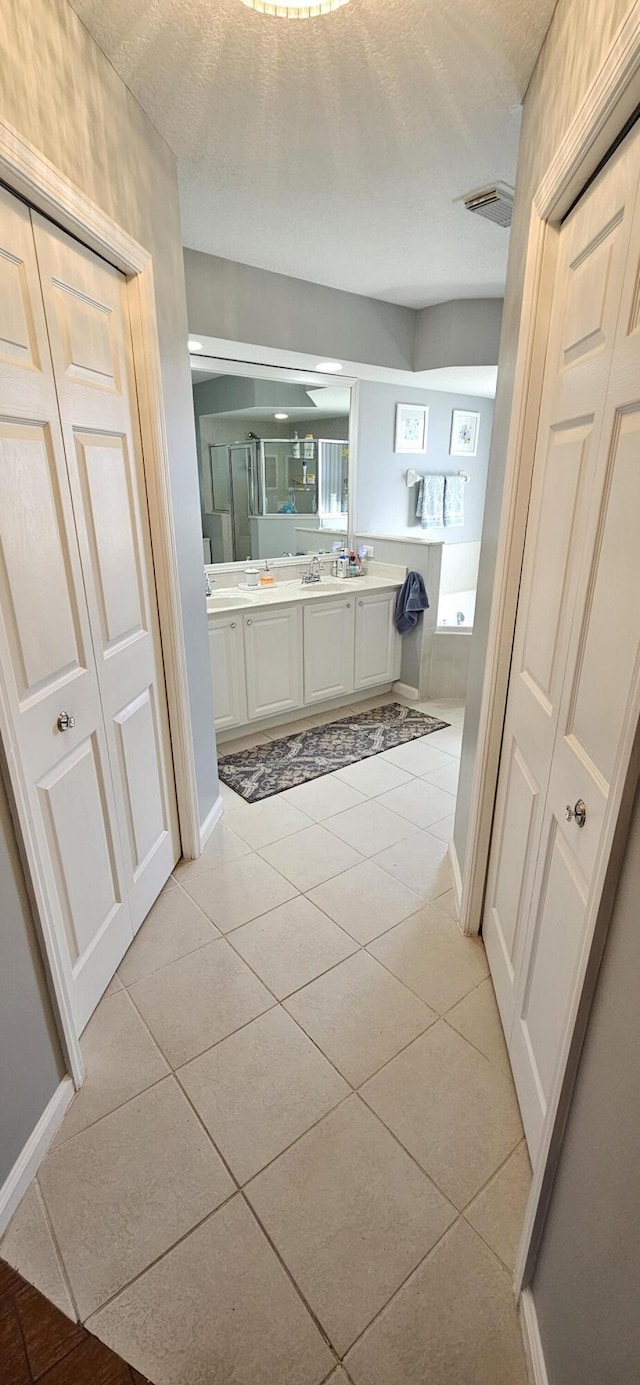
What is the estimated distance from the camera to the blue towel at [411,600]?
3848 mm

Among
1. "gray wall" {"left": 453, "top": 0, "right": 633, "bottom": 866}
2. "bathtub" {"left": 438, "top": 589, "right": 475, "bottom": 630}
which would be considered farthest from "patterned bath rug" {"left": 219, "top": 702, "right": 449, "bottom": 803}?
"bathtub" {"left": 438, "top": 589, "right": 475, "bottom": 630}

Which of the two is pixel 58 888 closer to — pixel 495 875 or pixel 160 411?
pixel 495 875

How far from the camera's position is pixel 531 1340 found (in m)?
1.02

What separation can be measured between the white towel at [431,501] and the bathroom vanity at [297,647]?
40.5 inches

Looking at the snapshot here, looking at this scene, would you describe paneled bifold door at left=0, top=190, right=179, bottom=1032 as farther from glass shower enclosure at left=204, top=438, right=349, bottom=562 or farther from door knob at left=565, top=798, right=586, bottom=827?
glass shower enclosure at left=204, top=438, right=349, bottom=562

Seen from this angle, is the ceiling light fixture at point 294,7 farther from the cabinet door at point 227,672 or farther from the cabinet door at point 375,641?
the cabinet door at point 375,641

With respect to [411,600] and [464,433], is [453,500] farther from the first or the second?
[411,600]

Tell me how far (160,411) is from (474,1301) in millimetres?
2347

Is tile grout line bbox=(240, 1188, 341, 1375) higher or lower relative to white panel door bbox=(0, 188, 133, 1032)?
lower

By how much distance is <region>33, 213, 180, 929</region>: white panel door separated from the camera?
56.1 inches

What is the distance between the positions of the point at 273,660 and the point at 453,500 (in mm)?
2551

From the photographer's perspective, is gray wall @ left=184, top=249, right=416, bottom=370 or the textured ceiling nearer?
the textured ceiling

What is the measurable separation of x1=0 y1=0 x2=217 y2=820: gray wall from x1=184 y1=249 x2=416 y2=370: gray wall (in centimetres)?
89

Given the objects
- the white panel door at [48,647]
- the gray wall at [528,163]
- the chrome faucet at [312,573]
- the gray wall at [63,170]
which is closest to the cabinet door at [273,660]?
the chrome faucet at [312,573]
